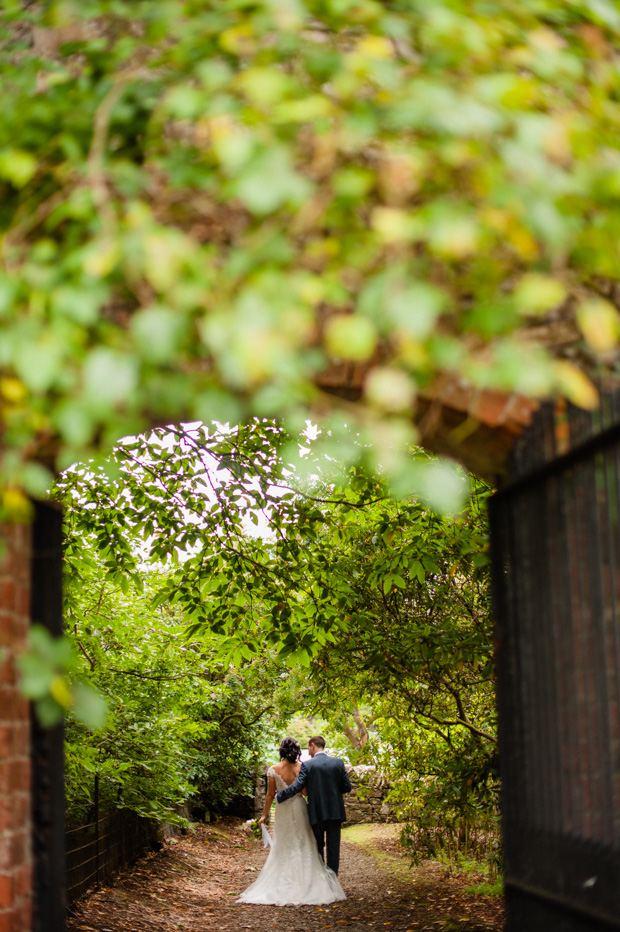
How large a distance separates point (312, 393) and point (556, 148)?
81 centimetres

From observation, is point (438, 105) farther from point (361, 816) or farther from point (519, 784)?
point (361, 816)

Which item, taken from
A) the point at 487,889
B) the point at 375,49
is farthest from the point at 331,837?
the point at 375,49

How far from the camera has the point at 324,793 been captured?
334 inches

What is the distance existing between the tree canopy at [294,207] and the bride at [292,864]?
295 inches

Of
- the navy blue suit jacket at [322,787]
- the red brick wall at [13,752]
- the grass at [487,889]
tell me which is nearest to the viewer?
the red brick wall at [13,752]

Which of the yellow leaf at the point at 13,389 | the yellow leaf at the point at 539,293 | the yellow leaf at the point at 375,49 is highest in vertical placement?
the yellow leaf at the point at 375,49

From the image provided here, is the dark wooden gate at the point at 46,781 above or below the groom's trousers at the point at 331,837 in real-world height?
above

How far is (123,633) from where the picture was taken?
708 cm

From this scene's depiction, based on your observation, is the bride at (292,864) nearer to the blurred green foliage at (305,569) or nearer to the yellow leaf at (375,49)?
the blurred green foliage at (305,569)

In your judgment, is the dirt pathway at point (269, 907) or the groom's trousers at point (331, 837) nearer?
the dirt pathway at point (269, 907)

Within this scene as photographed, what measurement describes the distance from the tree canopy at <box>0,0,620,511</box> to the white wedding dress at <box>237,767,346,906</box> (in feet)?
24.8

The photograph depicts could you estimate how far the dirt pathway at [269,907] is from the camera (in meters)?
6.88

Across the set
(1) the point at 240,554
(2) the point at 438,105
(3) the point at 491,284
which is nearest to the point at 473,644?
(1) the point at 240,554

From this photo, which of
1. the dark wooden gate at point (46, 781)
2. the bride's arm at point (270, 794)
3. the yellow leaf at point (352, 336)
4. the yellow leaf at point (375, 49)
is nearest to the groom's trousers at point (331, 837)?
the bride's arm at point (270, 794)
